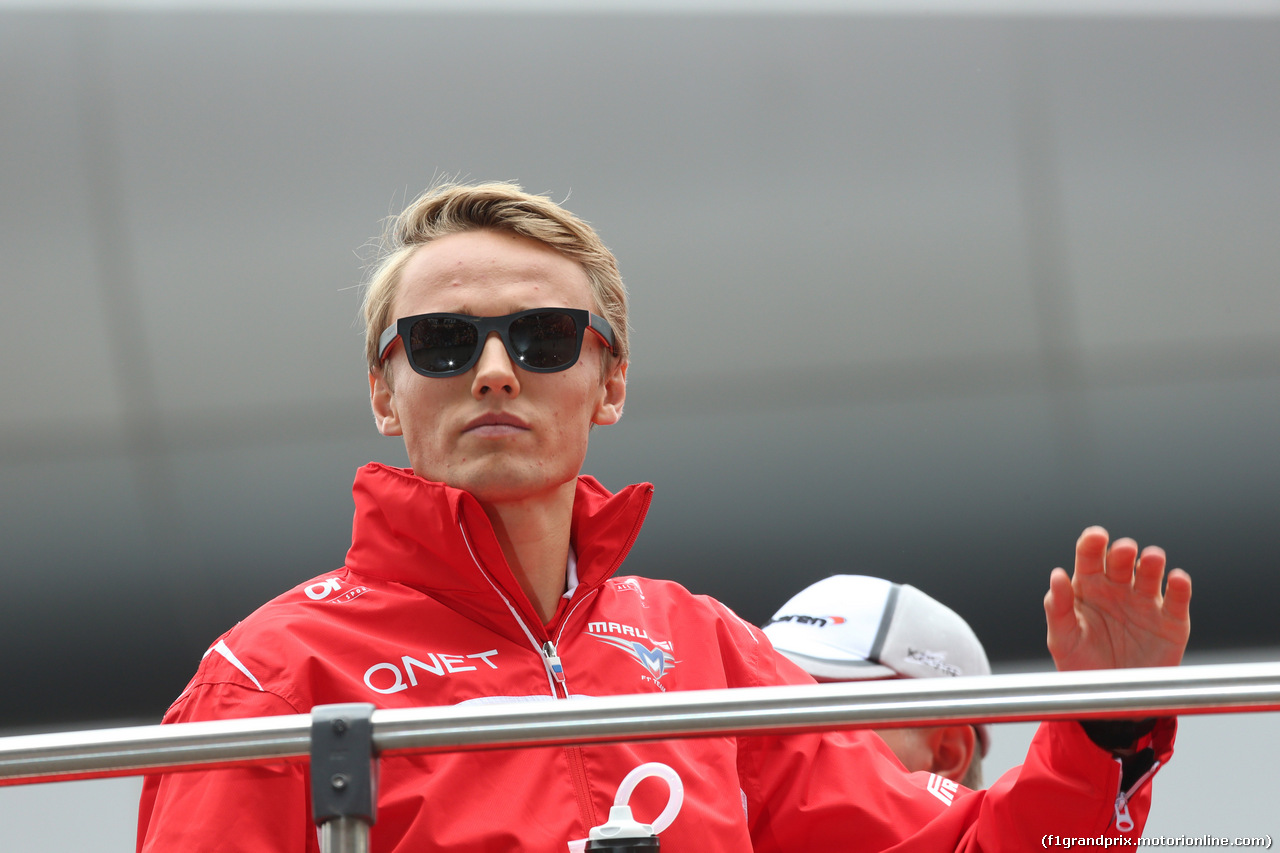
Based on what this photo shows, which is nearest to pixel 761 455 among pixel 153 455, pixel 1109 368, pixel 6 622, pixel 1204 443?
pixel 1109 368

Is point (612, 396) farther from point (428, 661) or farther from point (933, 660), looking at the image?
point (933, 660)

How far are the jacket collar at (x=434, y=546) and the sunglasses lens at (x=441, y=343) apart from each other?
127 mm

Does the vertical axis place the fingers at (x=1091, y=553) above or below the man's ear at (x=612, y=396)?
below

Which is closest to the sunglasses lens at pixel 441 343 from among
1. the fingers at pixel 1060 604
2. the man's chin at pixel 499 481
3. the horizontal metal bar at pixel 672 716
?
the man's chin at pixel 499 481

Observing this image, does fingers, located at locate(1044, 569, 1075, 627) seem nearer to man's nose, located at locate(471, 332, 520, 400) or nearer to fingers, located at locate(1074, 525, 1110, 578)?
fingers, located at locate(1074, 525, 1110, 578)

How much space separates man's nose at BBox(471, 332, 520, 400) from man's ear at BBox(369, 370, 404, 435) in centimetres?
19

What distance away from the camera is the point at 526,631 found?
1.28 m

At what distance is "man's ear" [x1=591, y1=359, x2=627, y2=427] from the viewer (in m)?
1.52

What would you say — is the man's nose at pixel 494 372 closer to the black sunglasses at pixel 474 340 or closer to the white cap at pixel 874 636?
the black sunglasses at pixel 474 340

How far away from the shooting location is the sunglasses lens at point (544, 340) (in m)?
1.36

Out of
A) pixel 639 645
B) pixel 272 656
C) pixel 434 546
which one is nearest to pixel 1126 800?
pixel 639 645

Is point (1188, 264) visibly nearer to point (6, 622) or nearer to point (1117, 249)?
point (1117, 249)

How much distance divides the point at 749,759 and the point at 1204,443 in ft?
7.32

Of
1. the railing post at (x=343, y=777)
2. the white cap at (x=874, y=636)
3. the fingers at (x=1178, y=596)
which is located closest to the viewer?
the railing post at (x=343, y=777)
